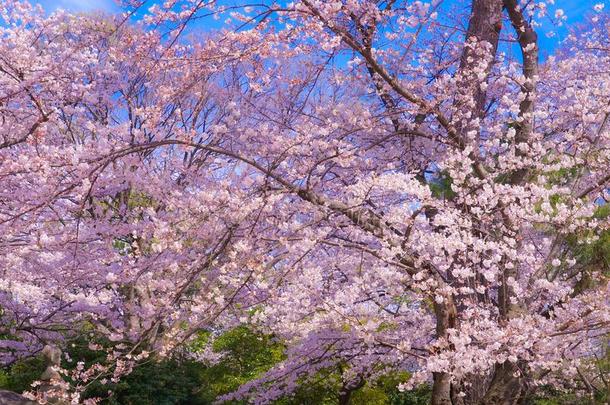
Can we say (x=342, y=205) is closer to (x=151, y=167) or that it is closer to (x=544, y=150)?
(x=544, y=150)

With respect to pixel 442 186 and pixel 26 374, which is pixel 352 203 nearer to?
pixel 442 186

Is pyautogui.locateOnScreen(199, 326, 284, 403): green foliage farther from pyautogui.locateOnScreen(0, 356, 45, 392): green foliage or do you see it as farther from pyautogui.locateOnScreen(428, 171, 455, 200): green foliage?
pyautogui.locateOnScreen(428, 171, 455, 200): green foliage

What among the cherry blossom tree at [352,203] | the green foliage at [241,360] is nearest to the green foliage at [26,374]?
the cherry blossom tree at [352,203]

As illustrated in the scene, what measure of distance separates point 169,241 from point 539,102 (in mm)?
6100

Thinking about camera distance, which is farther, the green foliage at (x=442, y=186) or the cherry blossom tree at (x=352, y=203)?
the green foliage at (x=442, y=186)

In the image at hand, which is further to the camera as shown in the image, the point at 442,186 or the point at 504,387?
the point at 442,186

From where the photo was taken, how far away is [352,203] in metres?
6.17

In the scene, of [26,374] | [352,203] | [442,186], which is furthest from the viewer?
[26,374]

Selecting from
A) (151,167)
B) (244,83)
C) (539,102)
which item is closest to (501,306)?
(539,102)

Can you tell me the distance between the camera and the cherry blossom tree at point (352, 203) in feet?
19.3

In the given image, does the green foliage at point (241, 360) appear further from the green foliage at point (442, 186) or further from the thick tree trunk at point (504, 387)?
the thick tree trunk at point (504, 387)

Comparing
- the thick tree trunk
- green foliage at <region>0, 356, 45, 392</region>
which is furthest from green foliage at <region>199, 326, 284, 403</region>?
the thick tree trunk

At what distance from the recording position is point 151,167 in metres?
11.5

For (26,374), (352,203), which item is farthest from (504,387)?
(26,374)
